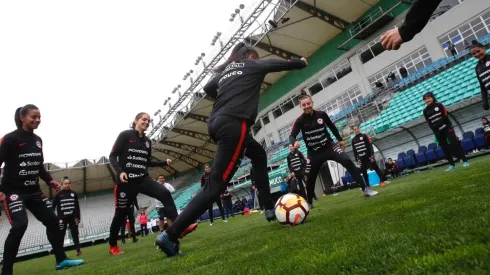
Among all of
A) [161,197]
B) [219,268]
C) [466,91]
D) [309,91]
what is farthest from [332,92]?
[219,268]

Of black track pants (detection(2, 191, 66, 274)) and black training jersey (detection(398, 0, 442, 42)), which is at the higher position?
black training jersey (detection(398, 0, 442, 42))

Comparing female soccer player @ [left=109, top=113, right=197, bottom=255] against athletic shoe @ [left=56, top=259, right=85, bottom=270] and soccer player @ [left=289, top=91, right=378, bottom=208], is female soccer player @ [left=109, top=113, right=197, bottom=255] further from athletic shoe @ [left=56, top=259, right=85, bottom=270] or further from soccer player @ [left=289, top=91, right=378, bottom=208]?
soccer player @ [left=289, top=91, right=378, bottom=208]

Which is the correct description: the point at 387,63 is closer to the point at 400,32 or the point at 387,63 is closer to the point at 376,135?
the point at 376,135

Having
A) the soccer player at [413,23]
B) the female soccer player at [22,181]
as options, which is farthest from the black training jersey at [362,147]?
the female soccer player at [22,181]

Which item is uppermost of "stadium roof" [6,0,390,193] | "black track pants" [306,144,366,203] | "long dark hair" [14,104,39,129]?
"stadium roof" [6,0,390,193]

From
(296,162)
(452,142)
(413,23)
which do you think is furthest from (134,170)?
(452,142)

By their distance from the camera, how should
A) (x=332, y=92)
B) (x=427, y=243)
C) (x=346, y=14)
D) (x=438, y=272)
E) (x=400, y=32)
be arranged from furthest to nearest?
(x=332, y=92) < (x=346, y=14) < (x=400, y=32) < (x=427, y=243) < (x=438, y=272)

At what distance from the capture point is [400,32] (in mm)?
2305

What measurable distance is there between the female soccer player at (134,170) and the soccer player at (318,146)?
2.53 metres

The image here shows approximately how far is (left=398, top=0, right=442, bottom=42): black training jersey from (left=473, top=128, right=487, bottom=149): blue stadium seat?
12.0 m

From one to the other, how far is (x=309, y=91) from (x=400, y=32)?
89.4 feet

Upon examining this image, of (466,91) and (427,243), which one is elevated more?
(466,91)

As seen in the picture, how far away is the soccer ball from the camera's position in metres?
4.06

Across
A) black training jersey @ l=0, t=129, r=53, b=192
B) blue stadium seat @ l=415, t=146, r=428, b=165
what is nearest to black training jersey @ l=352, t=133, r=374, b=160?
blue stadium seat @ l=415, t=146, r=428, b=165
